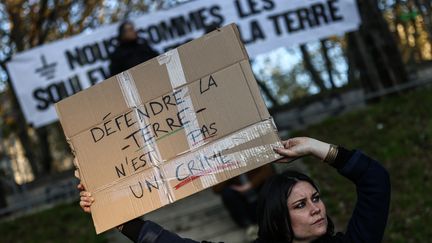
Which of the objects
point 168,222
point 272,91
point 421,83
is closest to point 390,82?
point 421,83

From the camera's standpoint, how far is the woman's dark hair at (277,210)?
2.87m

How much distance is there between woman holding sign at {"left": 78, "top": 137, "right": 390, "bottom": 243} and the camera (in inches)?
109

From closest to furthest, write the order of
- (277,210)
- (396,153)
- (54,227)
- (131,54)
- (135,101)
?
(277,210)
(135,101)
(131,54)
(396,153)
(54,227)

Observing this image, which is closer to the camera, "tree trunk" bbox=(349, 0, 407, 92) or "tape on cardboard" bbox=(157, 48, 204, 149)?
"tape on cardboard" bbox=(157, 48, 204, 149)

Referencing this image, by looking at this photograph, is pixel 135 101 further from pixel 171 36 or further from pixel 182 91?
pixel 171 36

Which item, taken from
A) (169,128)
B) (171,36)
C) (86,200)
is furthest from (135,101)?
(171,36)

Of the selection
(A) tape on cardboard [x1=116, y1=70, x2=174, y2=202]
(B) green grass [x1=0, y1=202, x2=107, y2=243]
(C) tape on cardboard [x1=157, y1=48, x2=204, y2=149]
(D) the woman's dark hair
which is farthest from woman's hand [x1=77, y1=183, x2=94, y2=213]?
(B) green grass [x1=0, y1=202, x2=107, y2=243]

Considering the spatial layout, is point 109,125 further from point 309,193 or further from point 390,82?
point 390,82

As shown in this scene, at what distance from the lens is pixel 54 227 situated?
8.39 metres

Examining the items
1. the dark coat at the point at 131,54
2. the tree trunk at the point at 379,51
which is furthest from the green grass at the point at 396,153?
the dark coat at the point at 131,54

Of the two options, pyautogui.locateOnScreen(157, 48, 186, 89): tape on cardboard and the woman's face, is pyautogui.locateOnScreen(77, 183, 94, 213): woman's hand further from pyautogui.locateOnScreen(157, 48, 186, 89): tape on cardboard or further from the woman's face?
the woman's face

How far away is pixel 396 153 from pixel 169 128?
517cm

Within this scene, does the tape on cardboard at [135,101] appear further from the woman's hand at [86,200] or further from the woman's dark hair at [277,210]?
the woman's dark hair at [277,210]

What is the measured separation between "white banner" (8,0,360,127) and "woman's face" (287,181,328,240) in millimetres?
6730
